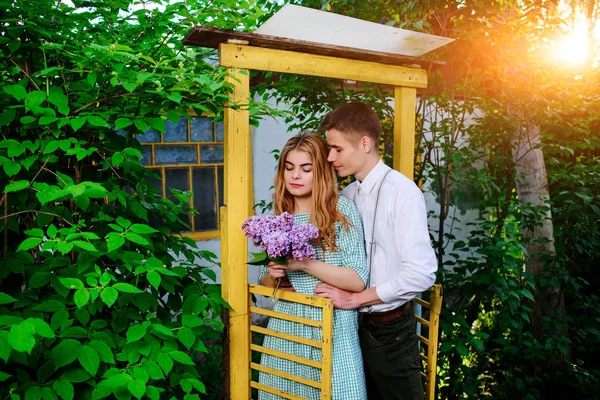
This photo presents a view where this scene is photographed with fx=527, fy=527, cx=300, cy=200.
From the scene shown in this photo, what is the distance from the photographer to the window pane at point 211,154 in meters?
6.45

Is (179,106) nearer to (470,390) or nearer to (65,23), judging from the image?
(65,23)

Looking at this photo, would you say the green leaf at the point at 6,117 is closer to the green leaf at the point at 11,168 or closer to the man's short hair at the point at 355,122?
the green leaf at the point at 11,168

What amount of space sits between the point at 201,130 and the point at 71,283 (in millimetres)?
4745

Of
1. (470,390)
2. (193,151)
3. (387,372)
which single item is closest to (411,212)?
(387,372)

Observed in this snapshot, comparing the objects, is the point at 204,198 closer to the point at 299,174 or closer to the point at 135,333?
the point at 299,174

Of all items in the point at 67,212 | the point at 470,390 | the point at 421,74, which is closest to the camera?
the point at 67,212

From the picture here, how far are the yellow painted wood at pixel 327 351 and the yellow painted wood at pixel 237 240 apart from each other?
444 mm

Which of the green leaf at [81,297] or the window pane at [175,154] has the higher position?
the window pane at [175,154]

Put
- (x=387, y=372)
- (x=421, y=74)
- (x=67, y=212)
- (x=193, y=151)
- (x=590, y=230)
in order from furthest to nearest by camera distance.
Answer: (x=193, y=151)
(x=590, y=230)
(x=421, y=74)
(x=387, y=372)
(x=67, y=212)

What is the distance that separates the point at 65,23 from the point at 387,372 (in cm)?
221

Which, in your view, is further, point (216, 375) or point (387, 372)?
point (216, 375)

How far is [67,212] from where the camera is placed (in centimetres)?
216

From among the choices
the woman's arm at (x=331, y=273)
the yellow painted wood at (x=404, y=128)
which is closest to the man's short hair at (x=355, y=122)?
the yellow painted wood at (x=404, y=128)

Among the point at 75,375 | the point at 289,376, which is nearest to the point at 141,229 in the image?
the point at 75,375
